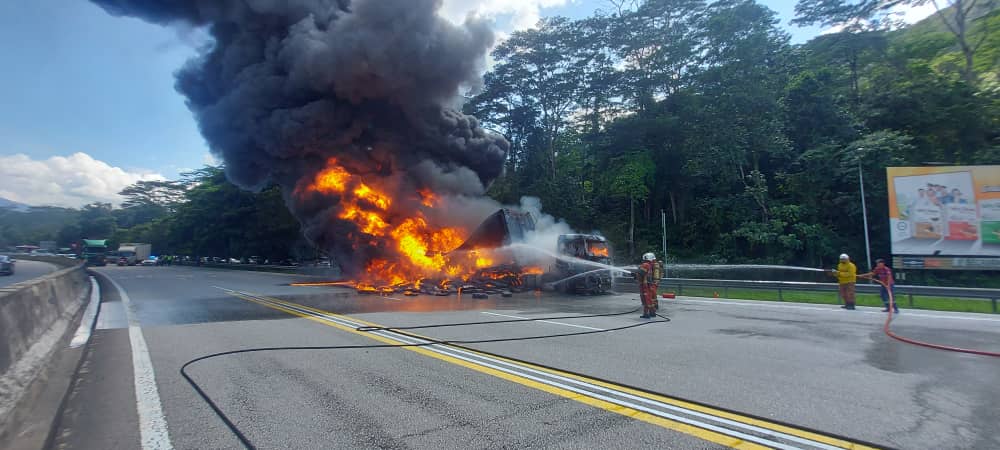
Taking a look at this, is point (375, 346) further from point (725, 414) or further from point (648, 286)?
point (648, 286)

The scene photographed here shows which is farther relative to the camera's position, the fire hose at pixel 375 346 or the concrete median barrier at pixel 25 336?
the concrete median barrier at pixel 25 336

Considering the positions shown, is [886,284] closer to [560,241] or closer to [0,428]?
[560,241]

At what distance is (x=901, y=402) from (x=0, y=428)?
7.56 m

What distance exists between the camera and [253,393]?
4.95 metres

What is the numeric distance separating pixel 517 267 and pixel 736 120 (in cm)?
1601

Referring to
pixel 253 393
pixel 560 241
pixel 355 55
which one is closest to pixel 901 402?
pixel 253 393

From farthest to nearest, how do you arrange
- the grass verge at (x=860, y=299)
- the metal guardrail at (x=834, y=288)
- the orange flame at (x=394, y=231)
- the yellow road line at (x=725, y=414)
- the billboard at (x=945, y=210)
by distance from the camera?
1. the orange flame at (x=394, y=231)
2. the billboard at (x=945, y=210)
3. the grass verge at (x=860, y=299)
4. the metal guardrail at (x=834, y=288)
5. the yellow road line at (x=725, y=414)

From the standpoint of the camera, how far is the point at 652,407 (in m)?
4.30

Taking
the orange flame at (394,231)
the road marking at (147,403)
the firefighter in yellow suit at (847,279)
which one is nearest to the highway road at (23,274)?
the orange flame at (394,231)

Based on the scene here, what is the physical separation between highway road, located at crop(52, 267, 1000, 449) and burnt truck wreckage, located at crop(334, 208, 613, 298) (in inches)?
269

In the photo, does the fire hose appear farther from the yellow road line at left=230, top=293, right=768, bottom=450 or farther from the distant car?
the distant car

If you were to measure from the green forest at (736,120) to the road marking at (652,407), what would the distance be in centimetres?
1955

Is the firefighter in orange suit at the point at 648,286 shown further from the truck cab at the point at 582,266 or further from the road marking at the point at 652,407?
the truck cab at the point at 582,266

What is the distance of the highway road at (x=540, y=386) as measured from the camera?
372 cm
